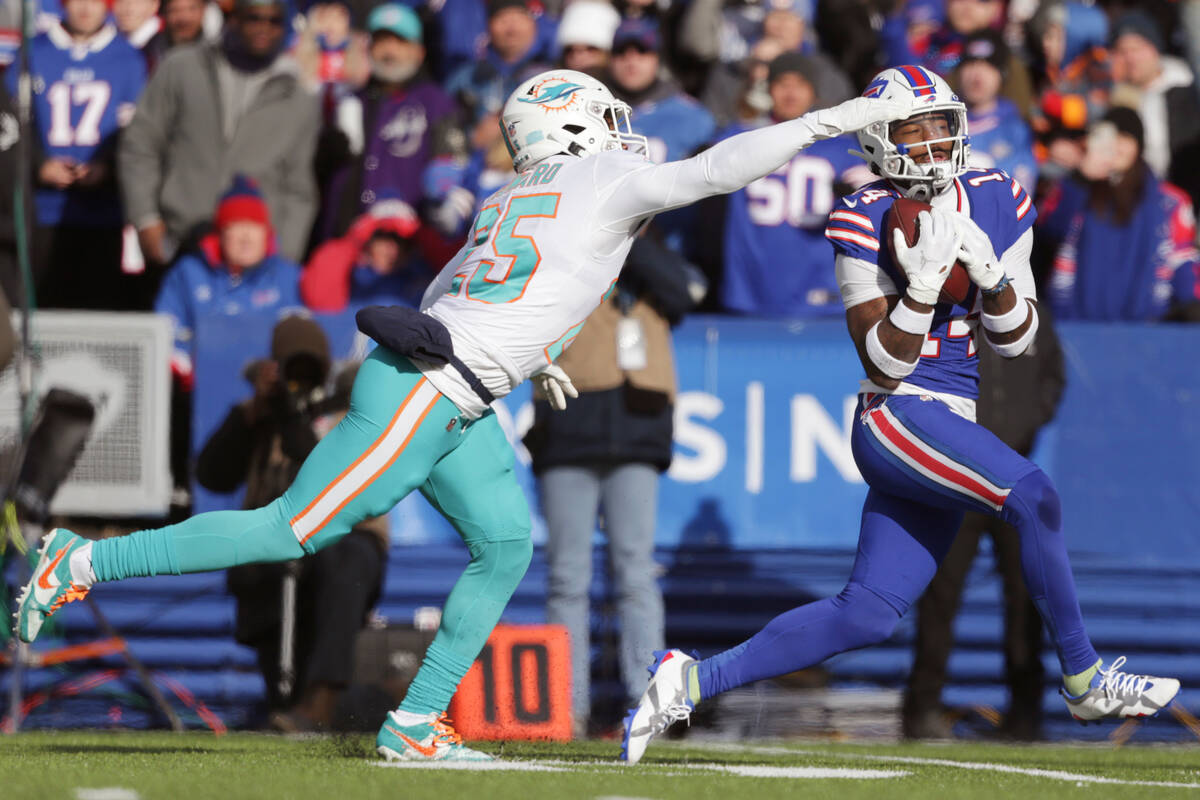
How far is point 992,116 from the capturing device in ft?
30.7

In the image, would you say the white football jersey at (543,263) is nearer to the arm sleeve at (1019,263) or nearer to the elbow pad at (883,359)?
the elbow pad at (883,359)

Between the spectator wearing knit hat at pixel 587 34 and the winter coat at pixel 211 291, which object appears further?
the spectator wearing knit hat at pixel 587 34

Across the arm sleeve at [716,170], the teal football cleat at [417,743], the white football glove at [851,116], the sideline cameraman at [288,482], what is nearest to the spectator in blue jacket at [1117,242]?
the sideline cameraman at [288,482]

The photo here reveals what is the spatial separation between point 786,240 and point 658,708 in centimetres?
383

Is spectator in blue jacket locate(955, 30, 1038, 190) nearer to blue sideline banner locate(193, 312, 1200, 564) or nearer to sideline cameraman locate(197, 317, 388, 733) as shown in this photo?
blue sideline banner locate(193, 312, 1200, 564)

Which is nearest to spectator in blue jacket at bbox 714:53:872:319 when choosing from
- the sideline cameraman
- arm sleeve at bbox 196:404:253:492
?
the sideline cameraman

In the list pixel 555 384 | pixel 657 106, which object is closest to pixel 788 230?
pixel 657 106

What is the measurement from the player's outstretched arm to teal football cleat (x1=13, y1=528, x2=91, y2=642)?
182 cm

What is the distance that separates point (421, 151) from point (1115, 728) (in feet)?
14.0

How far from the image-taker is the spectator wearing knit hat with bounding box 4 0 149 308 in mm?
9602

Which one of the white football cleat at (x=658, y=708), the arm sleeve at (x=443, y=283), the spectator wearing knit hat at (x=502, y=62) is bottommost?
the white football cleat at (x=658, y=708)

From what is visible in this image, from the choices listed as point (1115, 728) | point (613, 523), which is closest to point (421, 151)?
point (613, 523)

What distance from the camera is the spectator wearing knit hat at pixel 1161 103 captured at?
33.7 feet

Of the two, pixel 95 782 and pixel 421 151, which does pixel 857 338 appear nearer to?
pixel 95 782
